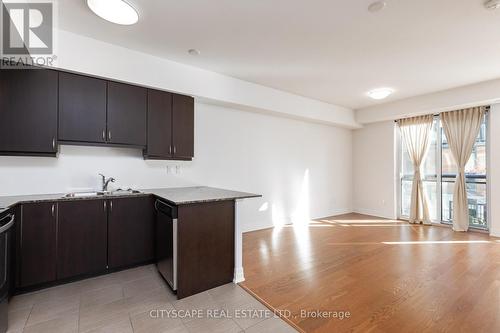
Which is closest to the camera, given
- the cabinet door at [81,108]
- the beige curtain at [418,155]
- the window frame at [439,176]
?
the cabinet door at [81,108]

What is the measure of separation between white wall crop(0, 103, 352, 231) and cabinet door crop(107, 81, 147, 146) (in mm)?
376

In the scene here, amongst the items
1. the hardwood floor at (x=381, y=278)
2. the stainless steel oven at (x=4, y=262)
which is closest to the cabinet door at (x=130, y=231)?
the stainless steel oven at (x=4, y=262)

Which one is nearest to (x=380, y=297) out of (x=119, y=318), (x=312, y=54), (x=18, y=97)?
(x=119, y=318)

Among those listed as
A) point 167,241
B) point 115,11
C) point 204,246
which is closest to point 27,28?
point 115,11

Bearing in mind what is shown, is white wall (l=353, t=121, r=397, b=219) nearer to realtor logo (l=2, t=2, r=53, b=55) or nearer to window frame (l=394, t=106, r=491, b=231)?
window frame (l=394, t=106, r=491, b=231)

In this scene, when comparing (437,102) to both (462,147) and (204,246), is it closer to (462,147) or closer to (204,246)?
(462,147)

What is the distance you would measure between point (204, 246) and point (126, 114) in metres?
1.93

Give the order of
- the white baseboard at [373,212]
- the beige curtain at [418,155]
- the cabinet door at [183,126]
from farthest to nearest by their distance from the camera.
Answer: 1. the white baseboard at [373,212]
2. the beige curtain at [418,155]
3. the cabinet door at [183,126]

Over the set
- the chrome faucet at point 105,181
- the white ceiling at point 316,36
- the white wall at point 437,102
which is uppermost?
the white ceiling at point 316,36

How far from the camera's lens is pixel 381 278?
2.69 m

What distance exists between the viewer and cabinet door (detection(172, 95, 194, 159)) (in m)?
3.40

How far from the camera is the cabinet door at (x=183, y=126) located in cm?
340

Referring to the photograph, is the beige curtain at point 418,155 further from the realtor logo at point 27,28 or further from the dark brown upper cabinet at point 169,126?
the realtor logo at point 27,28

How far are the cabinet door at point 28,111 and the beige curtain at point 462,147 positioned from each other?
6572 mm
